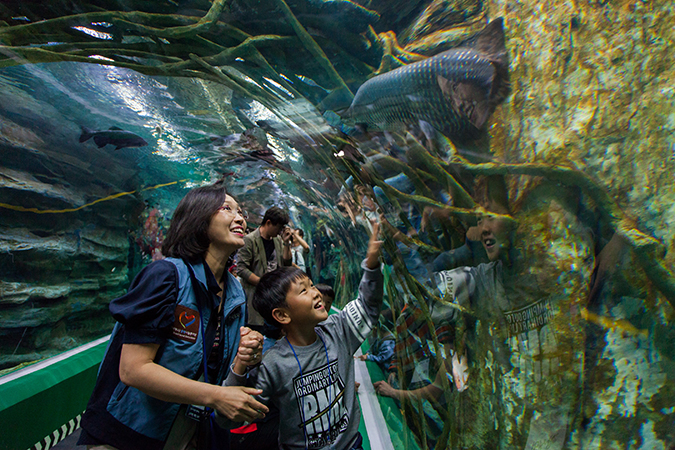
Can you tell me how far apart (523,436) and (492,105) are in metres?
1.00

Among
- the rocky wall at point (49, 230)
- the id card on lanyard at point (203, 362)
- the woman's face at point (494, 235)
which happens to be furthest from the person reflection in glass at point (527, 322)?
the rocky wall at point (49, 230)

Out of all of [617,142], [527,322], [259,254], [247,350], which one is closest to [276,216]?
[259,254]

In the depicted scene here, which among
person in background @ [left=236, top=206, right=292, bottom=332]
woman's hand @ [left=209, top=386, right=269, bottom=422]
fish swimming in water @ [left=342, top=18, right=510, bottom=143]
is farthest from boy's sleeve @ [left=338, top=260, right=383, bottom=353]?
person in background @ [left=236, top=206, right=292, bottom=332]

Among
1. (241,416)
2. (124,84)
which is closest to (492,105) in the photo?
(241,416)

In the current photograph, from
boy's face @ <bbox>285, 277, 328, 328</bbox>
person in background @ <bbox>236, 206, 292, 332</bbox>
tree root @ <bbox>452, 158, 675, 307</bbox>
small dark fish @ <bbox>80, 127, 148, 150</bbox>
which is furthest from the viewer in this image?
small dark fish @ <bbox>80, 127, 148, 150</bbox>

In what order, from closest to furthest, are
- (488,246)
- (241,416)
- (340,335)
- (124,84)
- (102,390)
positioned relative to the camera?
(488,246), (241,416), (102,390), (340,335), (124,84)

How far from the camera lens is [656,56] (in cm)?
64

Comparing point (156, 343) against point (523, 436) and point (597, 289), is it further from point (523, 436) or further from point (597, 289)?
point (597, 289)

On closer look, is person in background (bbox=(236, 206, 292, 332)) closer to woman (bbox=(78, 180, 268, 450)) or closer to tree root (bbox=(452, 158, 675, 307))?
woman (bbox=(78, 180, 268, 450))

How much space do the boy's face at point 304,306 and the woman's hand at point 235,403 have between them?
0.54m

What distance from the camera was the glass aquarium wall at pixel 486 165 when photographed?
68 centimetres

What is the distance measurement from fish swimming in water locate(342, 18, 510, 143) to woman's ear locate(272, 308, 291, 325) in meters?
1.16

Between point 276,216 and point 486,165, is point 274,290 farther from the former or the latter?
point 276,216

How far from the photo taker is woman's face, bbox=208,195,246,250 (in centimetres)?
164
